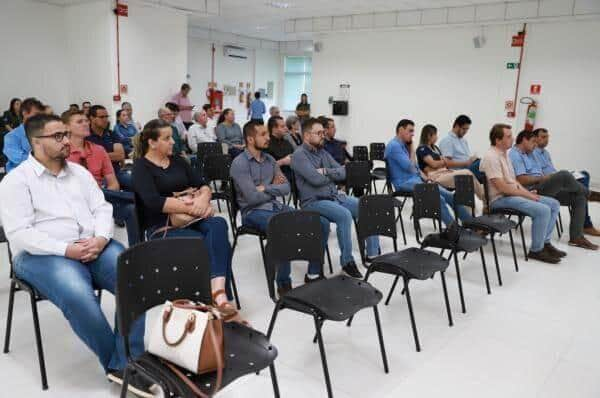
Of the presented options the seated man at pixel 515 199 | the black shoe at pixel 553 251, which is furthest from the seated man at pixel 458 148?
the black shoe at pixel 553 251

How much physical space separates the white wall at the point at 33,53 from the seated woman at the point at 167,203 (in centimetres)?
738

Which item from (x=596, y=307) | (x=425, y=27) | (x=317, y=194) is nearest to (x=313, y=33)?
(x=425, y=27)

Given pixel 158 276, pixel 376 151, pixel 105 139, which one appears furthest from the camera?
pixel 376 151

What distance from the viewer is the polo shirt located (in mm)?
3742

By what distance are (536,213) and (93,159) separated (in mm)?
3955

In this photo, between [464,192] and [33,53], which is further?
[33,53]

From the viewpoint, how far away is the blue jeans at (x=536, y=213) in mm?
4504

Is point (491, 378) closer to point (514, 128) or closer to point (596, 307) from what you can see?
point (596, 307)

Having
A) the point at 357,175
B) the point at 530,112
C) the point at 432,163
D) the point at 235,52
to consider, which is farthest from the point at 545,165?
the point at 235,52

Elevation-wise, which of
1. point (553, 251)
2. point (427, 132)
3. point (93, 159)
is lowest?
point (553, 251)

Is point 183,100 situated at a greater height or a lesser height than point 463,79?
lesser

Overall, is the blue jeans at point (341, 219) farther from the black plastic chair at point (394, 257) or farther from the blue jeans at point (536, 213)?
the blue jeans at point (536, 213)

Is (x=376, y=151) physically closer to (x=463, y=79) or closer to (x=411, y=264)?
(x=463, y=79)

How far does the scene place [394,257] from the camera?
3.07 meters
